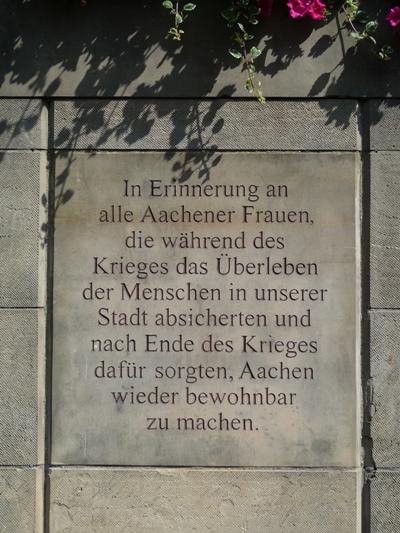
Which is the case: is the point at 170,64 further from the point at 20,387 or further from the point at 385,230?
the point at 20,387

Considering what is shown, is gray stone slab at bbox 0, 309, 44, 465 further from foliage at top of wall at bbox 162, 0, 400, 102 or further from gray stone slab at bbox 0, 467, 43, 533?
foliage at top of wall at bbox 162, 0, 400, 102

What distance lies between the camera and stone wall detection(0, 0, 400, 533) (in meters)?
5.44

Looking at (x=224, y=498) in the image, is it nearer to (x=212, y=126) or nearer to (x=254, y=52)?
(x=212, y=126)

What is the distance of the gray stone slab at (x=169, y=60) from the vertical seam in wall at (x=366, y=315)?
263 mm

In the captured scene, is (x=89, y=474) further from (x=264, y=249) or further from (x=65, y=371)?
(x=264, y=249)

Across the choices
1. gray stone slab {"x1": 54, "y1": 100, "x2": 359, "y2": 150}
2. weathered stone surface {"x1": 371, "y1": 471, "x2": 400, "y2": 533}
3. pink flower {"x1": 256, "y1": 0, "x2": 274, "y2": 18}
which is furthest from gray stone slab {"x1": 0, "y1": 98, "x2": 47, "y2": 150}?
weathered stone surface {"x1": 371, "y1": 471, "x2": 400, "y2": 533}

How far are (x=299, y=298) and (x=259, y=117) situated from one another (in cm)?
105

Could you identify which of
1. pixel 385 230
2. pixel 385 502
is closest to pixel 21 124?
pixel 385 230

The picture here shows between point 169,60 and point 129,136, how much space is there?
485 millimetres

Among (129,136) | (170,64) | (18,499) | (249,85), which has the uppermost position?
(170,64)

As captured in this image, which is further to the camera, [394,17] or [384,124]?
[384,124]

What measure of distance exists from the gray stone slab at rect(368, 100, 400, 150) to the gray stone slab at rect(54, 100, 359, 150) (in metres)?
0.10

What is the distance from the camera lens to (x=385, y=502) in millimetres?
5410

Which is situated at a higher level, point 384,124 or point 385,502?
point 384,124
